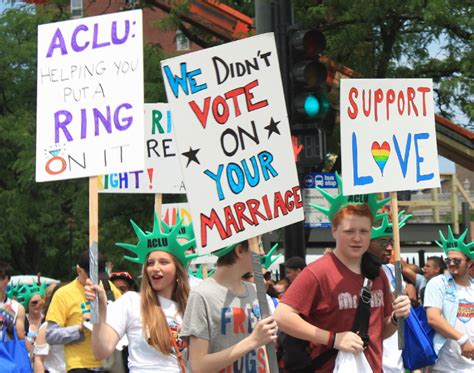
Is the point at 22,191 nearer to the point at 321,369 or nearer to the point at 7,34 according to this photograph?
the point at 7,34

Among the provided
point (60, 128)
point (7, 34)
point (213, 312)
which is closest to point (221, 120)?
point (213, 312)

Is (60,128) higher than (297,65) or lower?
lower

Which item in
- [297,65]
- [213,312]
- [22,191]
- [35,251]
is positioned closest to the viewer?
[213,312]

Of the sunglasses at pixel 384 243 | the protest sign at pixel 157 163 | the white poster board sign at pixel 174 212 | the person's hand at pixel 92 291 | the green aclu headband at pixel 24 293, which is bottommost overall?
the green aclu headband at pixel 24 293

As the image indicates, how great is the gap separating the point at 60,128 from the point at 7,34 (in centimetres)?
2358

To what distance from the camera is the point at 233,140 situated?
5.50 metres

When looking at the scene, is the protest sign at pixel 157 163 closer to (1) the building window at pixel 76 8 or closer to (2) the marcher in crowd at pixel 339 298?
(1) the building window at pixel 76 8

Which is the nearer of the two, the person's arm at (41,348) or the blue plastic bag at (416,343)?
the blue plastic bag at (416,343)

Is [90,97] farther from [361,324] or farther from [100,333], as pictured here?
[361,324]

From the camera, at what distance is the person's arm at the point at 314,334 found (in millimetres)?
5294

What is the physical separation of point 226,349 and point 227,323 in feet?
0.45

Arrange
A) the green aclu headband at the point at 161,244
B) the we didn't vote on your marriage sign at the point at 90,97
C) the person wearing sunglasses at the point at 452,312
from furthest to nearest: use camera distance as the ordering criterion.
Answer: the person wearing sunglasses at the point at 452,312
the we didn't vote on your marriage sign at the point at 90,97
the green aclu headband at the point at 161,244

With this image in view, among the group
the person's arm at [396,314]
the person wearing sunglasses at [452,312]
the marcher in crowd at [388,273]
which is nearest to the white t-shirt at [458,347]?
the person wearing sunglasses at [452,312]

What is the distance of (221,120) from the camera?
217 inches
